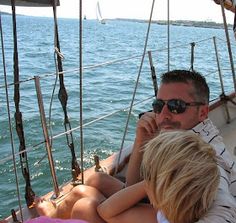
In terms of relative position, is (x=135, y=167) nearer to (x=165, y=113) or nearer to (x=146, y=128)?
(x=146, y=128)

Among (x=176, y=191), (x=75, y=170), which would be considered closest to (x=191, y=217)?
(x=176, y=191)

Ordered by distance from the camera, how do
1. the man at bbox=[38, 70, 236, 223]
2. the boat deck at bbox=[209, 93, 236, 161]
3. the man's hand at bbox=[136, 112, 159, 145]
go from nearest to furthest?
the man at bbox=[38, 70, 236, 223] → the man's hand at bbox=[136, 112, 159, 145] → the boat deck at bbox=[209, 93, 236, 161]

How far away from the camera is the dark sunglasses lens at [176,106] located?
155cm

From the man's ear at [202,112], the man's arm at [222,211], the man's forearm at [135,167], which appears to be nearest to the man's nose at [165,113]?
the man's ear at [202,112]

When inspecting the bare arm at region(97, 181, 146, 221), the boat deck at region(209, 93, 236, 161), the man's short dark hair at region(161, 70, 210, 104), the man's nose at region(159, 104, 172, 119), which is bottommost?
the boat deck at region(209, 93, 236, 161)

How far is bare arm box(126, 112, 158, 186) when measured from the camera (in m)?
1.69

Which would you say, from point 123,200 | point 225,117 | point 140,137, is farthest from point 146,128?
point 225,117

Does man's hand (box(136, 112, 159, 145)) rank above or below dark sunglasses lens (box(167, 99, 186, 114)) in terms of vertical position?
below

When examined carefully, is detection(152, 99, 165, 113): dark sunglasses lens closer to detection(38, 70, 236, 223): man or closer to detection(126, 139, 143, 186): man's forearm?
detection(38, 70, 236, 223): man

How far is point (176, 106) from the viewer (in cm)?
156

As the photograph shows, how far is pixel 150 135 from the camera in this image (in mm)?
1705

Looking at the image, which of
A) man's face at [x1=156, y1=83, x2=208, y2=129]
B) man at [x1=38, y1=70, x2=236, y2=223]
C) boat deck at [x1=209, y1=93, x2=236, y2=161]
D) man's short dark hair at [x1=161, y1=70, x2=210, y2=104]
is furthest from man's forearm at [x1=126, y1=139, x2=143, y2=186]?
boat deck at [x1=209, y1=93, x2=236, y2=161]

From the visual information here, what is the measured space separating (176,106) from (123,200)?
365 mm

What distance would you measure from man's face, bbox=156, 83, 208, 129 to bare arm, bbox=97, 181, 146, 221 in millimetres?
239
